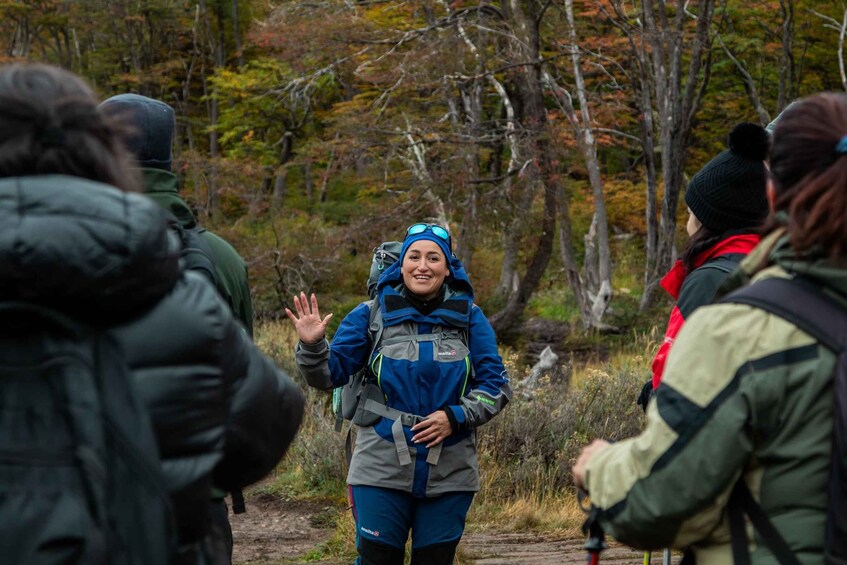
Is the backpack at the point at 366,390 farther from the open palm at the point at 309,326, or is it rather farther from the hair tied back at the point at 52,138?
the hair tied back at the point at 52,138

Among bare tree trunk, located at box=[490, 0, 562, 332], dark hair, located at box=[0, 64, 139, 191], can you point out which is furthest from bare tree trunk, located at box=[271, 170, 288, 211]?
dark hair, located at box=[0, 64, 139, 191]

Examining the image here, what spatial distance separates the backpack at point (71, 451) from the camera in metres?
1.74

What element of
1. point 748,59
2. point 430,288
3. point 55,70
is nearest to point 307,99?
point 748,59

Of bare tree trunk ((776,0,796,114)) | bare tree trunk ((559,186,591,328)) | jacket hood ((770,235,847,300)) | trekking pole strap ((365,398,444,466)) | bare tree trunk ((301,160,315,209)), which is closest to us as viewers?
jacket hood ((770,235,847,300))

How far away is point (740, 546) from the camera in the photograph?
2012mm

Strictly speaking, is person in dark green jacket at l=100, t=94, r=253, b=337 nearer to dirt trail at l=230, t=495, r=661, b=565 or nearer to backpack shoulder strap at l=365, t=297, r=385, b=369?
backpack shoulder strap at l=365, t=297, r=385, b=369

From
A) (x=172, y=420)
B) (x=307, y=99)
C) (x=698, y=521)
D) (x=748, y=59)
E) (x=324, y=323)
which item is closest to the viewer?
(x=172, y=420)

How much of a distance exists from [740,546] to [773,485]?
5.5 inches

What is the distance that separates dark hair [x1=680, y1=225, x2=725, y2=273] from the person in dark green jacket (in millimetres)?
1504

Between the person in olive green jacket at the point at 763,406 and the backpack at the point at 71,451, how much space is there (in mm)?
907

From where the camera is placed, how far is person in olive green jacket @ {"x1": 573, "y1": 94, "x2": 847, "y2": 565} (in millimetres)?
1926

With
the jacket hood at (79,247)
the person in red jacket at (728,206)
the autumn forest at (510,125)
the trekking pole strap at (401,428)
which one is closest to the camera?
the jacket hood at (79,247)

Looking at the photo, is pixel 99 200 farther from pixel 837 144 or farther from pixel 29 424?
pixel 837 144

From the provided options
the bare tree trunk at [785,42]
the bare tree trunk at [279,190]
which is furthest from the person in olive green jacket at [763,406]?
the bare tree trunk at [279,190]
